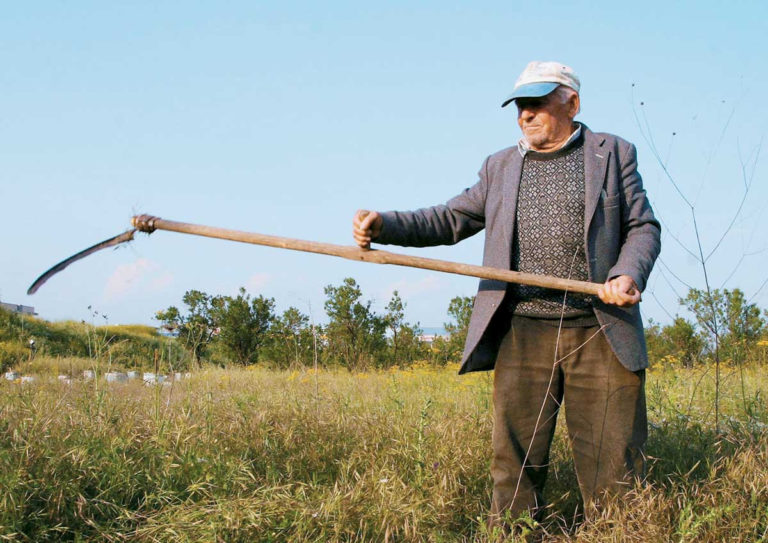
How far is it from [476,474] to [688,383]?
9.35ft

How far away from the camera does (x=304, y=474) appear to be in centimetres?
336

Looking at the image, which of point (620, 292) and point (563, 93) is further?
point (563, 93)

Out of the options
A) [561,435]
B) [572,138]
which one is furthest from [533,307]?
[561,435]

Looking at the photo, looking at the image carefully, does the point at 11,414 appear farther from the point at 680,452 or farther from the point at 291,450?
the point at 680,452

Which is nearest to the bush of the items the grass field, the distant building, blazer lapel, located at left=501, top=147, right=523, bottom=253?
the distant building

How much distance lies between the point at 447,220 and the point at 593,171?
67 centimetres

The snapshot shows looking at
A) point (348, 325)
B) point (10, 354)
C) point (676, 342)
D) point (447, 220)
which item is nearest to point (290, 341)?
point (348, 325)

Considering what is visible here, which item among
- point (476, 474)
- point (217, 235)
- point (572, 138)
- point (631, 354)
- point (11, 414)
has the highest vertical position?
point (572, 138)

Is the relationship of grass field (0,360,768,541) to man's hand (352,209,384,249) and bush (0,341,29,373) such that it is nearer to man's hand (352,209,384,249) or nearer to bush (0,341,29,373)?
man's hand (352,209,384,249)

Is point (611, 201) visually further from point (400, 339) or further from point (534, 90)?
point (400, 339)

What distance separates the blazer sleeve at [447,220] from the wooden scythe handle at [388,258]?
20 cm

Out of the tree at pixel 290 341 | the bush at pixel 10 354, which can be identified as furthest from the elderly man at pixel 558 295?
the bush at pixel 10 354

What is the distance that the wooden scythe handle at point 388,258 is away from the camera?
276 centimetres

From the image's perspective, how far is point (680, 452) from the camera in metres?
3.73
